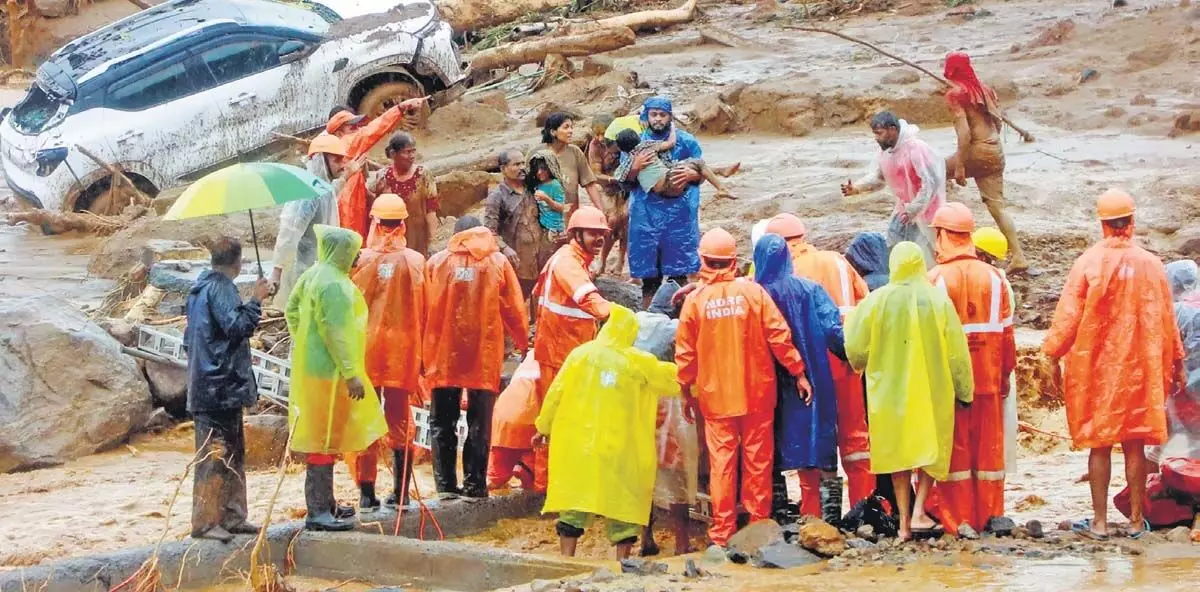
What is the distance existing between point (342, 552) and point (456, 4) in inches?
604

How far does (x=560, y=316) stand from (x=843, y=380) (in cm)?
154

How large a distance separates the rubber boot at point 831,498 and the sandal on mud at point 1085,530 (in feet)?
3.46

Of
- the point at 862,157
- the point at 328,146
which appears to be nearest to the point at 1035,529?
the point at 328,146

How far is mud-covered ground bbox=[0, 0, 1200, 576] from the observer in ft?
30.6

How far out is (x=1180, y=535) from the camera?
7977 millimetres

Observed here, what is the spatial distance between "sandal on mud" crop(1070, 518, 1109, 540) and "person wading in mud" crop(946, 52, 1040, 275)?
4.08 m

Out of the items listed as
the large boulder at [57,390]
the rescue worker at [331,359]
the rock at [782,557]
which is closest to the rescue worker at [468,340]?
the rescue worker at [331,359]

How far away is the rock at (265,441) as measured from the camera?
1101cm

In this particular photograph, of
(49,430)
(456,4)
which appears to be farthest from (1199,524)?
(456,4)

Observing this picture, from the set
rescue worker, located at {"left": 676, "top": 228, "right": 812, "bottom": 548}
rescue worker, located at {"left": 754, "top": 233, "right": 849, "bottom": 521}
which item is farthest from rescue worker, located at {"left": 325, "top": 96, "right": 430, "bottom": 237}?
rescue worker, located at {"left": 754, "top": 233, "right": 849, "bottom": 521}

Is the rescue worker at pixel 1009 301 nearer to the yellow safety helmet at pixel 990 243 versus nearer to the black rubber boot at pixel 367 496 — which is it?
the yellow safety helmet at pixel 990 243

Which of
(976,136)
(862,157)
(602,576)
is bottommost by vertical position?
(602,576)

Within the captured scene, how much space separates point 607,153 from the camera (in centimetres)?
1241

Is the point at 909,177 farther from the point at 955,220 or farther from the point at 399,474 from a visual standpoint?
the point at 399,474
